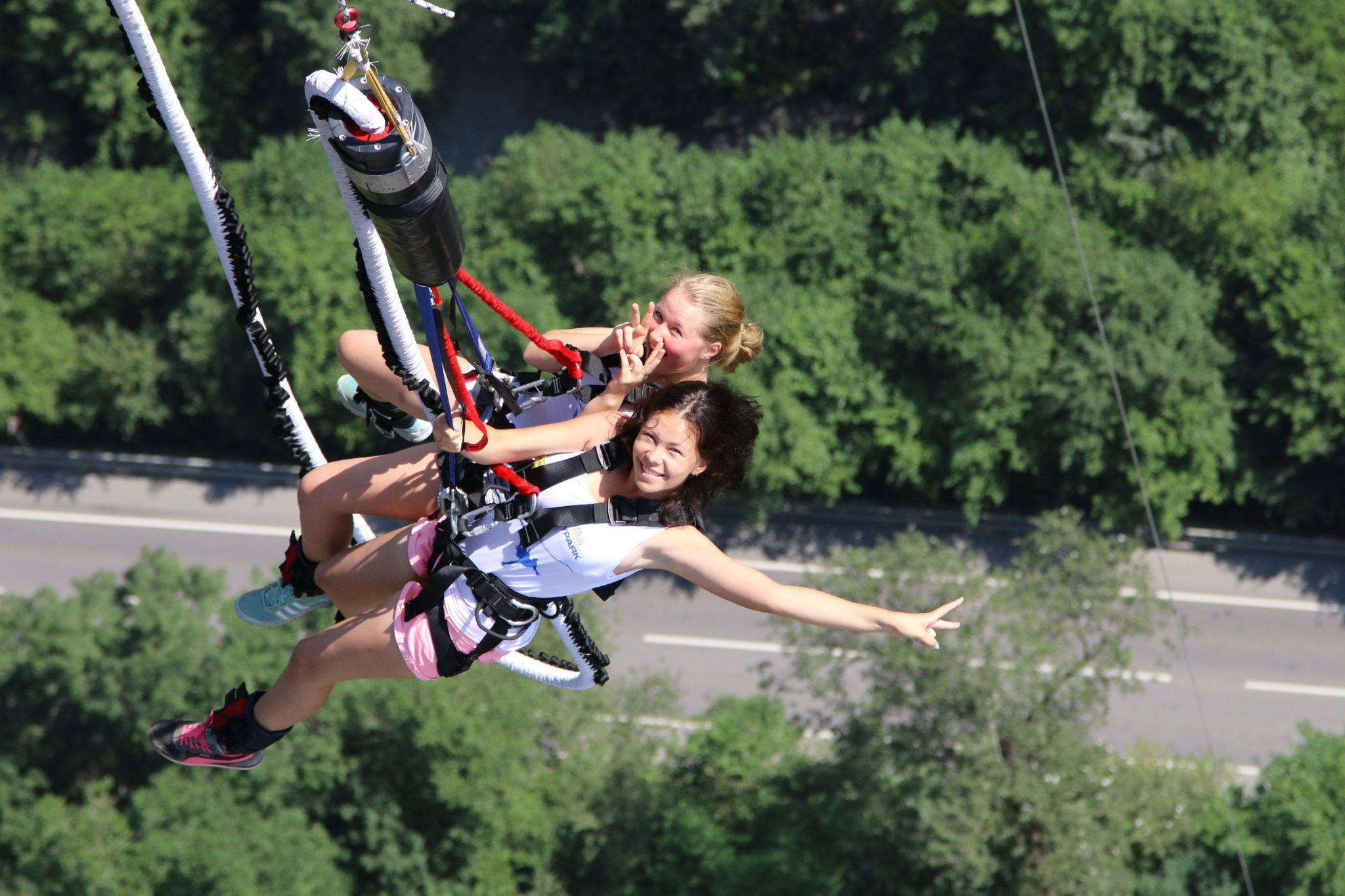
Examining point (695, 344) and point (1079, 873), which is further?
point (1079, 873)

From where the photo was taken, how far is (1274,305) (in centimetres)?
1877

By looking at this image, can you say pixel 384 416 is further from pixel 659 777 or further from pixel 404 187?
pixel 659 777

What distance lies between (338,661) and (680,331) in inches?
89.1

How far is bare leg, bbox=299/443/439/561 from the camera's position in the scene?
6.39 meters

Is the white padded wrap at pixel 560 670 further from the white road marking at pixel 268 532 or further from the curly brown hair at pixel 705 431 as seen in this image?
the white road marking at pixel 268 532

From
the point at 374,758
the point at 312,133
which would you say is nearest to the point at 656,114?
the point at 374,758

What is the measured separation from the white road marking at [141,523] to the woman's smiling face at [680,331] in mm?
16136

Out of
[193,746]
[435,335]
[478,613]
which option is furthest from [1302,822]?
[435,335]

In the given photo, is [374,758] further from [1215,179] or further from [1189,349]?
[1215,179]

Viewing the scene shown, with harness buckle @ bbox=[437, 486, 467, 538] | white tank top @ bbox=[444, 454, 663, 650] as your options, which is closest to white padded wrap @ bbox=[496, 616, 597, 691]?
white tank top @ bbox=[444, 454, 663, 650]

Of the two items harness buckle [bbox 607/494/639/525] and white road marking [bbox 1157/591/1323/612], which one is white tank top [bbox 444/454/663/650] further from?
white road marking [bbox 1157/591/1323/612]

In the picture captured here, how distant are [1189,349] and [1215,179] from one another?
2.66 m

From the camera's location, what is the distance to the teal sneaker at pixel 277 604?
23.1 ft

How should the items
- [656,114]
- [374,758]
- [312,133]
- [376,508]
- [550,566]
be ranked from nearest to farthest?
[312,133] → [550,566] → [376,508] → [374,758] → [656,114]
